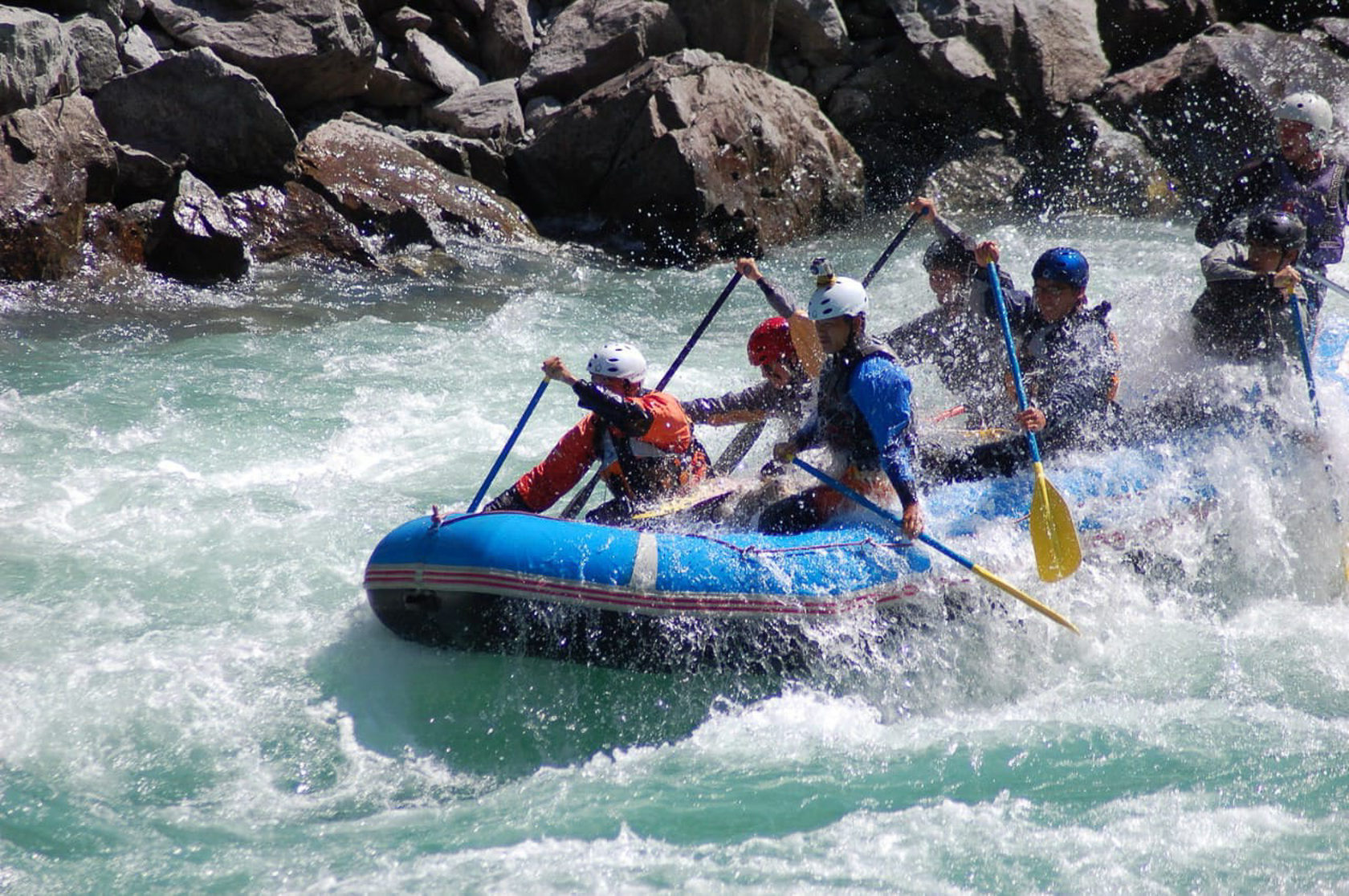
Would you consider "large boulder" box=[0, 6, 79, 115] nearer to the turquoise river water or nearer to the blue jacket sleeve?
the turquoise river water

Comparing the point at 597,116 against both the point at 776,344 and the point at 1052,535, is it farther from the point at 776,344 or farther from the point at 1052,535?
the point at 1052,535

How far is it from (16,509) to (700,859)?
189 inches

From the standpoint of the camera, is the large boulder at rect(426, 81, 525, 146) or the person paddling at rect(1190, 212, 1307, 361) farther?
the large boulder at rect(426, 81, 525, 146)

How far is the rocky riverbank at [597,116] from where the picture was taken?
35.8 ft

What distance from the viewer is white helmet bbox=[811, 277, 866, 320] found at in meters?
5.15

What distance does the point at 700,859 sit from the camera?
14.6 feet

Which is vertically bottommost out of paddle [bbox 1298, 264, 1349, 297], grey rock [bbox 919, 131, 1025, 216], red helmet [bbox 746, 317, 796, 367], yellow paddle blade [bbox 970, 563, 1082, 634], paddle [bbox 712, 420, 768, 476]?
grey rock [bbox 919, 131, 1025, 216]

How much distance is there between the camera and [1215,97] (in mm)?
14531

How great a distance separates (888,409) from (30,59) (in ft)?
28.9

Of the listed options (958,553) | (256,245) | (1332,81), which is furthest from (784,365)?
(1332,81)

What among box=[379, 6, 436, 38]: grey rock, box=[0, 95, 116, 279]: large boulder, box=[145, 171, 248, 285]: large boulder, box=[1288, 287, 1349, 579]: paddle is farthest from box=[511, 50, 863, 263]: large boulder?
box=[1288, 287, 1349, 579]: paddle

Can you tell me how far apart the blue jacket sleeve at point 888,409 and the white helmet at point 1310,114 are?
3.28 meters

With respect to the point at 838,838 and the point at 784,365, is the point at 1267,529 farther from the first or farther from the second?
the point at 838,838

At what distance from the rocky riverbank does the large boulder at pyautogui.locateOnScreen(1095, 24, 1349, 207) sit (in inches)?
1.2
